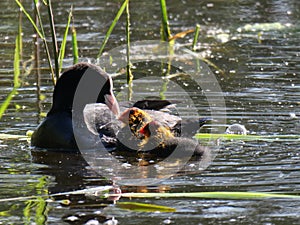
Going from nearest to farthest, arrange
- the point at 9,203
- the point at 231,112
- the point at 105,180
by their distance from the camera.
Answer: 1. the point at 9,203
2. the point at 105,180
3. the point at 231,112

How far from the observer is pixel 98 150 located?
573 cm

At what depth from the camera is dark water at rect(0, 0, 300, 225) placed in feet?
14.0

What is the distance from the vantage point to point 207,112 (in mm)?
6621

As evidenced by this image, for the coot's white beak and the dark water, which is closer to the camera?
the dark water

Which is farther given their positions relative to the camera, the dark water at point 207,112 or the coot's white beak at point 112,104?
the coot's white beak at point 112,104

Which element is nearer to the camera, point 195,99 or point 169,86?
point 195,99

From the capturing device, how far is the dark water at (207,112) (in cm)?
426

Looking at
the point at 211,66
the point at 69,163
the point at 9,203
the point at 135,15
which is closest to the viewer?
the point at 9,203

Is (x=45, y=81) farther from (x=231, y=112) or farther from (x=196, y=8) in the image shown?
(x=196, y=8)

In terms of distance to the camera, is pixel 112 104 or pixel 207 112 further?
pixel 207 112

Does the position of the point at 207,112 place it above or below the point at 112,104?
below

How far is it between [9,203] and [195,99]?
2.99m

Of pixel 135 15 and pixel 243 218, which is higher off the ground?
pixel 135 15

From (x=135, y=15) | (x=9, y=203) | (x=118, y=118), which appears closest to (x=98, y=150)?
(x=118, y=118)
